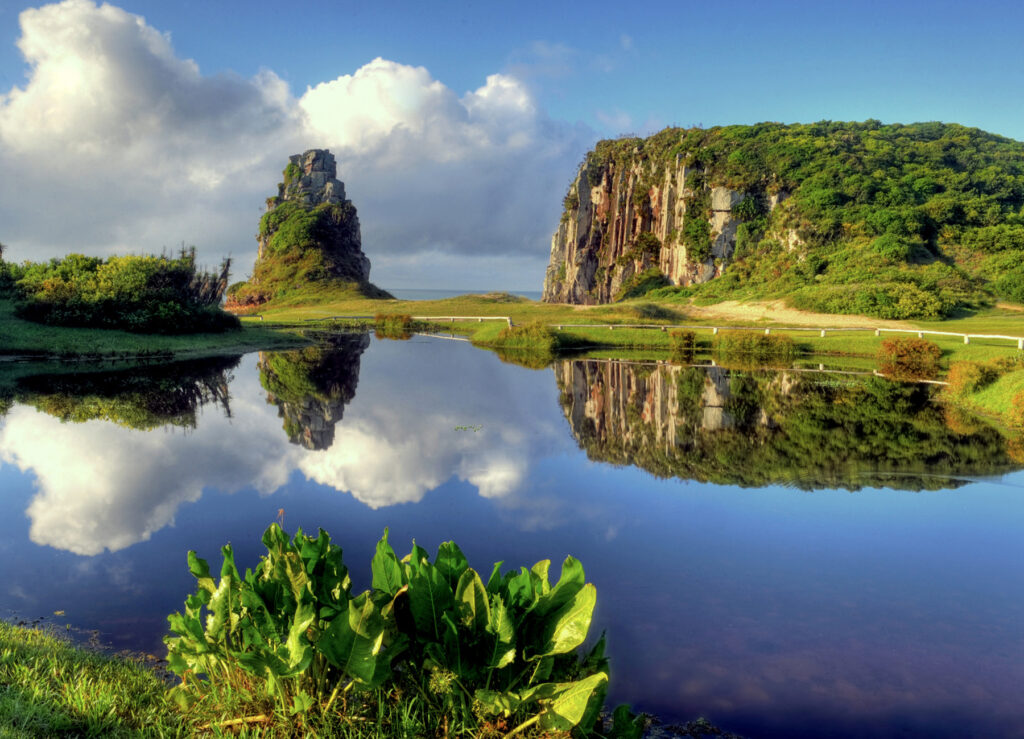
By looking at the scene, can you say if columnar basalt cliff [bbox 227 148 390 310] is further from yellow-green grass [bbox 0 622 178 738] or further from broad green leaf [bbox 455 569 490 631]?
broad green leaf [bbox 455 569 490 631]

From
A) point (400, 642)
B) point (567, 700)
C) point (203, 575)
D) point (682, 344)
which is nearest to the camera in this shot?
point (567, 700)

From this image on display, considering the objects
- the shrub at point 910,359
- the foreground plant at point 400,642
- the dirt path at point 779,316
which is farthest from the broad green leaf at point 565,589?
the dirt path at point 779,316

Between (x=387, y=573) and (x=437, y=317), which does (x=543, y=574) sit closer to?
(x=387, y=573)

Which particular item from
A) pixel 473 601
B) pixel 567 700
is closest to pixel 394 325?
pixel 473 601

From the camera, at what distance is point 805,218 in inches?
3027

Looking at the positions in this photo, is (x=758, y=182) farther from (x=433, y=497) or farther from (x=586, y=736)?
(x=586, y=736)

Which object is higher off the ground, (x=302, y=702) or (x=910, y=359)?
(x=910, y=359)

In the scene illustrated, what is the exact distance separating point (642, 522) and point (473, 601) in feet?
24.8

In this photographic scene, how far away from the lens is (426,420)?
797 inches

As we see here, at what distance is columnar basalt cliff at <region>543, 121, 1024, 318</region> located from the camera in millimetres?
61000

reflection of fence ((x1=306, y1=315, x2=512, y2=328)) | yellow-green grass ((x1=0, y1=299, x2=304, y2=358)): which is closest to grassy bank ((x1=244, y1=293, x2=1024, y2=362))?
reflection of fence ((x1=306, y1=315, x2=512, y2=328))

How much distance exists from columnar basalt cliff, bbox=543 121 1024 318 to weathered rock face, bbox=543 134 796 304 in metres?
0.22

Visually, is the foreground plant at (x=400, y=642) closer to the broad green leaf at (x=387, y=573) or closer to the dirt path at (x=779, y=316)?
the broad green leaf at (x=387, y=573)

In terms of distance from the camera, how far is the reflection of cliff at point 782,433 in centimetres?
1430
